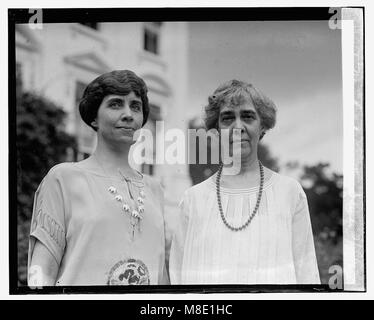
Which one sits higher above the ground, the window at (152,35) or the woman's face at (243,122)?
the window at (152,35)

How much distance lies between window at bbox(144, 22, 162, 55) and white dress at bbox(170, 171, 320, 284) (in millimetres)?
730

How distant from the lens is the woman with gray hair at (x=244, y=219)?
4.55 m

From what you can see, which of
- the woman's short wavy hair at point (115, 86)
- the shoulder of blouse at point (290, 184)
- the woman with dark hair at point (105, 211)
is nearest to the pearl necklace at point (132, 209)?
the woman with dark hair at point (105, 211)

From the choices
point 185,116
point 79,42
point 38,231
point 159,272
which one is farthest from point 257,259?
point 79,42

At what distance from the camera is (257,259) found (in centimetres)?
456

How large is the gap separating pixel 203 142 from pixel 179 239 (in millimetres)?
506

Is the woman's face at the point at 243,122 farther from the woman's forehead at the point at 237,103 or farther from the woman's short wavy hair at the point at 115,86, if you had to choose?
the woman's short wavy hair at the point at 115,86

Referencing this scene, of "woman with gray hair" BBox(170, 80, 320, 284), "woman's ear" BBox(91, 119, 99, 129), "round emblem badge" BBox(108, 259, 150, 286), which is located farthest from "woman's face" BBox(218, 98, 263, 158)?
"round emblem badge" BBox(108, 259, 150, 286)

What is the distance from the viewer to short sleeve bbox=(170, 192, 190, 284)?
457 centimetres

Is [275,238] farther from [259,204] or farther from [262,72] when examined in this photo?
[262,72]

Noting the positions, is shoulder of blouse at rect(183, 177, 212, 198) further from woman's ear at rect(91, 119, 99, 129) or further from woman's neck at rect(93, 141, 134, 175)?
woman's ear at rect(91, 119, 99, 129)

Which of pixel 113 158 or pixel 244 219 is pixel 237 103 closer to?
pixel 244 219

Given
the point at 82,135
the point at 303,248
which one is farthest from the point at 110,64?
the point at 303,248

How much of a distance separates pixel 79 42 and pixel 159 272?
1.24 metres
